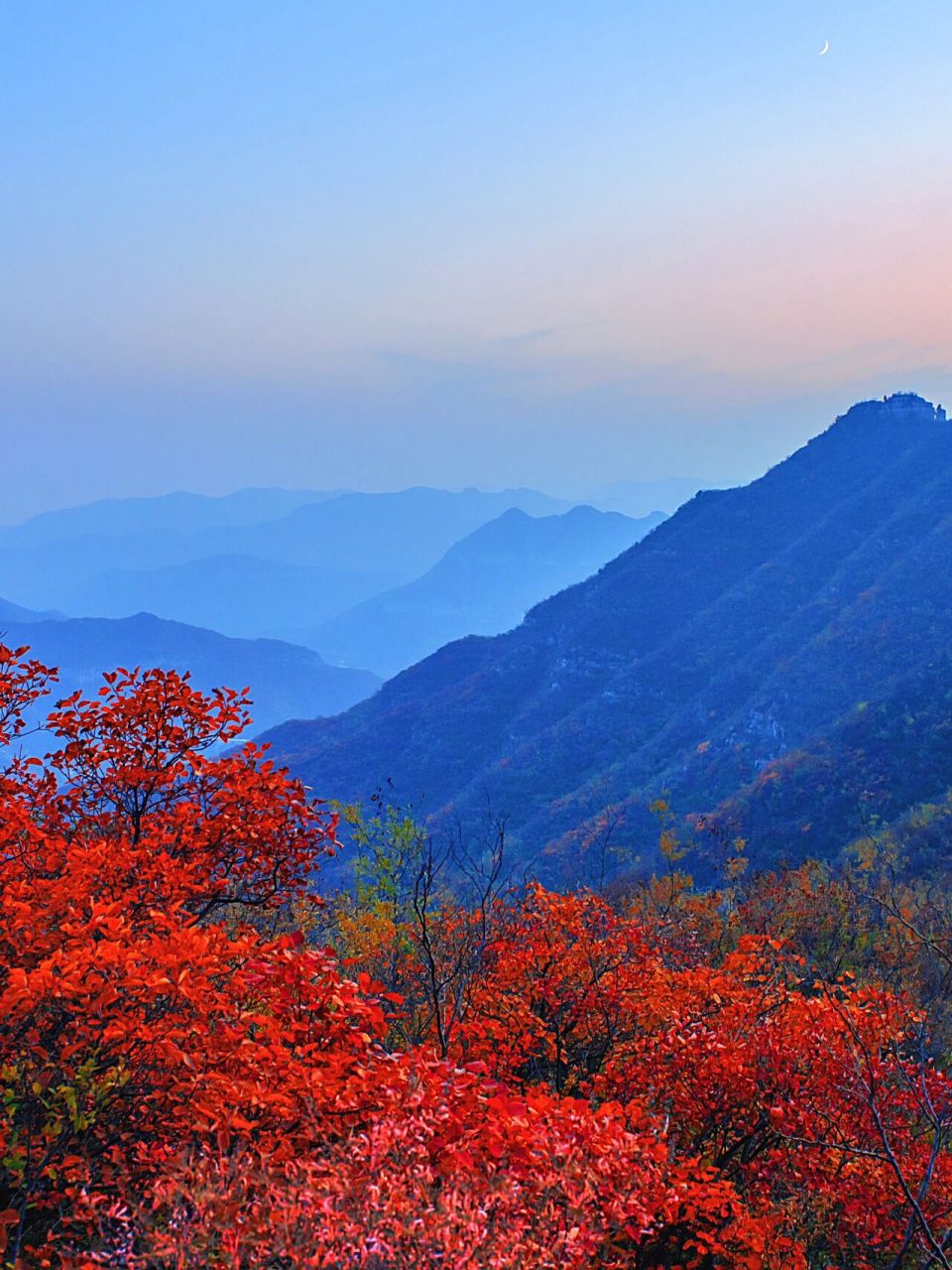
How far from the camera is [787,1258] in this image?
6832 mm

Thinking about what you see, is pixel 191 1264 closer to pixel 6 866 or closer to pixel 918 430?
pixel 6 866

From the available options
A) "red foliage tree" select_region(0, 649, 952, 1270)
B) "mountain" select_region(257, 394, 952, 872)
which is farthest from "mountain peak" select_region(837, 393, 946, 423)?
"red foliage tree" select_region(0, 649, 952, 1270)

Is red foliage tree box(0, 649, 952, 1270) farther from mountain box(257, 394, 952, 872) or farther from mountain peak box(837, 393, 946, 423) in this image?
mountain peak box(837, 393, 946, 423)

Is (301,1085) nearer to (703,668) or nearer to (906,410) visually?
(703,668)

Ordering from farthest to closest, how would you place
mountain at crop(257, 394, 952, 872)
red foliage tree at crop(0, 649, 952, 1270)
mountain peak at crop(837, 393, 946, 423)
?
1. mountain peak at crop(837, 393, 946, 423)
2. mountain at crop(257, 394, 952, 872)
3. red foliage tree at crop(0, 649, 952, 1270)

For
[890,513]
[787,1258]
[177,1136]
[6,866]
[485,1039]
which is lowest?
[787,1258]

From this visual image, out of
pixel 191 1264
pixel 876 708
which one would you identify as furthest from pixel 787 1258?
pixel 876 708

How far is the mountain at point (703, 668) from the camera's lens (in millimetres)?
68375

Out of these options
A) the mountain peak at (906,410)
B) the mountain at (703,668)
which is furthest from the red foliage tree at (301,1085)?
the mountain peak at (906,410)

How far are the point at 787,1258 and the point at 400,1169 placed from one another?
4.65m

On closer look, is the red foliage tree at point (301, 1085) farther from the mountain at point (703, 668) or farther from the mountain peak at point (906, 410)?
the mountain peak at point (906, 410)

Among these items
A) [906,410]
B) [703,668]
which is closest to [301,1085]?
[703,668]

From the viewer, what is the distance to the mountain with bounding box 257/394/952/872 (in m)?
68.4

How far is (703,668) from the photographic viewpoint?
8894 centimetres
